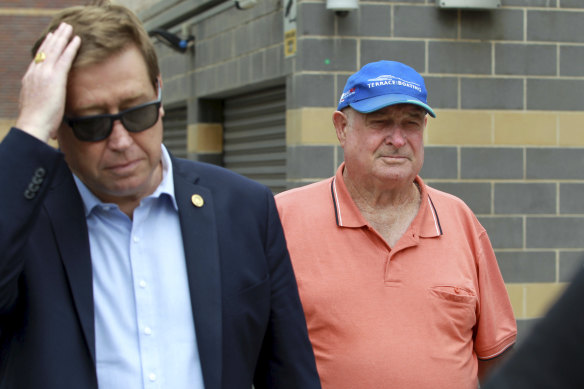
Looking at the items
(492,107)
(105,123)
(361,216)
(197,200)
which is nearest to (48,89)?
(105,123)

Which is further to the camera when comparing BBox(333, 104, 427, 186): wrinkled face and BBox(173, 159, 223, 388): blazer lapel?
BBox(333, 104, 427, 186): wrinkled face

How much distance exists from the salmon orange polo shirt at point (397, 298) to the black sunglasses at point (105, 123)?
1.13 m

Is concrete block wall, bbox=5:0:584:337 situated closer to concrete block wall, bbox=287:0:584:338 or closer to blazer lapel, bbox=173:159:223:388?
concrete block wall, bbox=287:0:584:338

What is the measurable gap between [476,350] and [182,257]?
1441mm

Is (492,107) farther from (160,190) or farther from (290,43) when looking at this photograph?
(160,190)

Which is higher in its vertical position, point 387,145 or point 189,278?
point 387,145

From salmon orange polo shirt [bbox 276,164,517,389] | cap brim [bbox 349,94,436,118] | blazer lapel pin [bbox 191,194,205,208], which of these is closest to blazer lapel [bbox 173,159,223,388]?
blazer lapel pin [bbox 191,194,205,208]

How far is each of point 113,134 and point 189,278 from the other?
0.43 meters

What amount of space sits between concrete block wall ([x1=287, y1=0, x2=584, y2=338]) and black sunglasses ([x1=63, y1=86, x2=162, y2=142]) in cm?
478

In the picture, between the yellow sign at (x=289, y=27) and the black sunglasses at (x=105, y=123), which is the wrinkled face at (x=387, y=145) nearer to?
the black sunglasses at (x=105, y=123)

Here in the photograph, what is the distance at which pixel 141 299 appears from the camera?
2.27 meters

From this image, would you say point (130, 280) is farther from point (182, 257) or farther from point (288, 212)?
point (288, 212)

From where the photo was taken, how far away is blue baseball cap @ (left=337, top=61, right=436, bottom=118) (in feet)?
11.0

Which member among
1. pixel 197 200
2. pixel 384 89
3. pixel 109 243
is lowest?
pixel 109 243
